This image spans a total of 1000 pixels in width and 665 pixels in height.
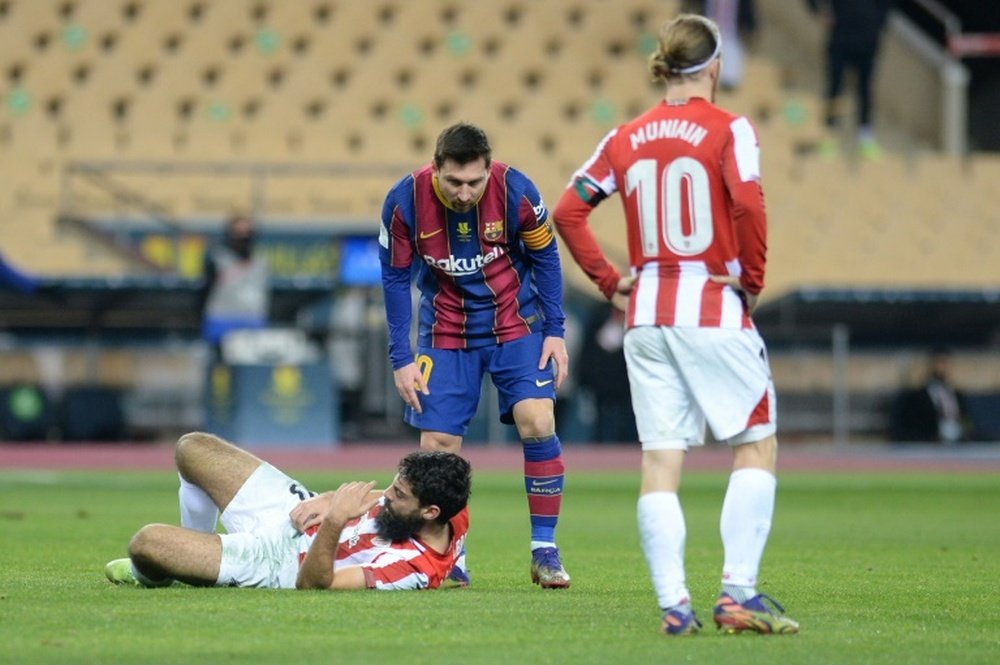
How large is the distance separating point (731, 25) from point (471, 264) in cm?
1818

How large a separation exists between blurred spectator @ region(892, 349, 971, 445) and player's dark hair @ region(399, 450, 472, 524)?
53.6 feet

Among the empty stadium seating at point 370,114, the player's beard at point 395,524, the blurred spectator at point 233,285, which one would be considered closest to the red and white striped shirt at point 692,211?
the player's beard at point 395,524

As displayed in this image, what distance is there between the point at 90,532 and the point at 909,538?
4.90 m

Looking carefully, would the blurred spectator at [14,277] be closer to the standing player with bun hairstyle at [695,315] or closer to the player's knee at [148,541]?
the player's knee at [148,541]

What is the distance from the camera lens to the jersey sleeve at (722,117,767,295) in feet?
20.3

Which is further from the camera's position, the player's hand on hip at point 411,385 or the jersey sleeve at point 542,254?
the player's hand on hip at point 411,385

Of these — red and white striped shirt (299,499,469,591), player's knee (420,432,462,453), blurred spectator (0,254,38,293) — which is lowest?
red and white striped shirt (299,499,469,591)

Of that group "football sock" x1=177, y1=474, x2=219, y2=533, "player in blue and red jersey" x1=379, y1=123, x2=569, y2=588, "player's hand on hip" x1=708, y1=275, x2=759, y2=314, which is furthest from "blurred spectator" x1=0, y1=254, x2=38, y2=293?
"player's hand on hip" x1=708, y1=275, x2=759, y2=314

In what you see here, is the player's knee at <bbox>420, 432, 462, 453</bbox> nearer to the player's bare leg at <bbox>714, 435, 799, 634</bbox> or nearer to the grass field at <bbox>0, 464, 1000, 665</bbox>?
the grass field at <bbox>0, 464, 1000, 665</bbox>

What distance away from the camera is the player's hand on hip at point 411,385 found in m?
8.20

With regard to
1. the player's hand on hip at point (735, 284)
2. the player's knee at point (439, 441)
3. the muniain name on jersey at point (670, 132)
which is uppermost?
the muniain name on jersey at point (670, 132)

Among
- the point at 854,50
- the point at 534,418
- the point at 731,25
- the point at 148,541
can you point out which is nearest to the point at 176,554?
the point at 148,541

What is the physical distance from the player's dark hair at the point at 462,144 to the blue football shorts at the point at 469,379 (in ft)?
3.61

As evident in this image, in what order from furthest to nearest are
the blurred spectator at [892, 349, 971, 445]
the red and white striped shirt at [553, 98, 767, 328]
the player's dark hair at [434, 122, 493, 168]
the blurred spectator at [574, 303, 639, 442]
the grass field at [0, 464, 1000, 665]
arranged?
the blurred spectator at [892, 349, 971, 445], the blurred spectator at [574, 303, 639, 442], the player's dark hair at [434, 122, 493, 168], the red and white striped shirt at [553, 98, 767, 328], the grass field at [0, 464, 1000, 665]
